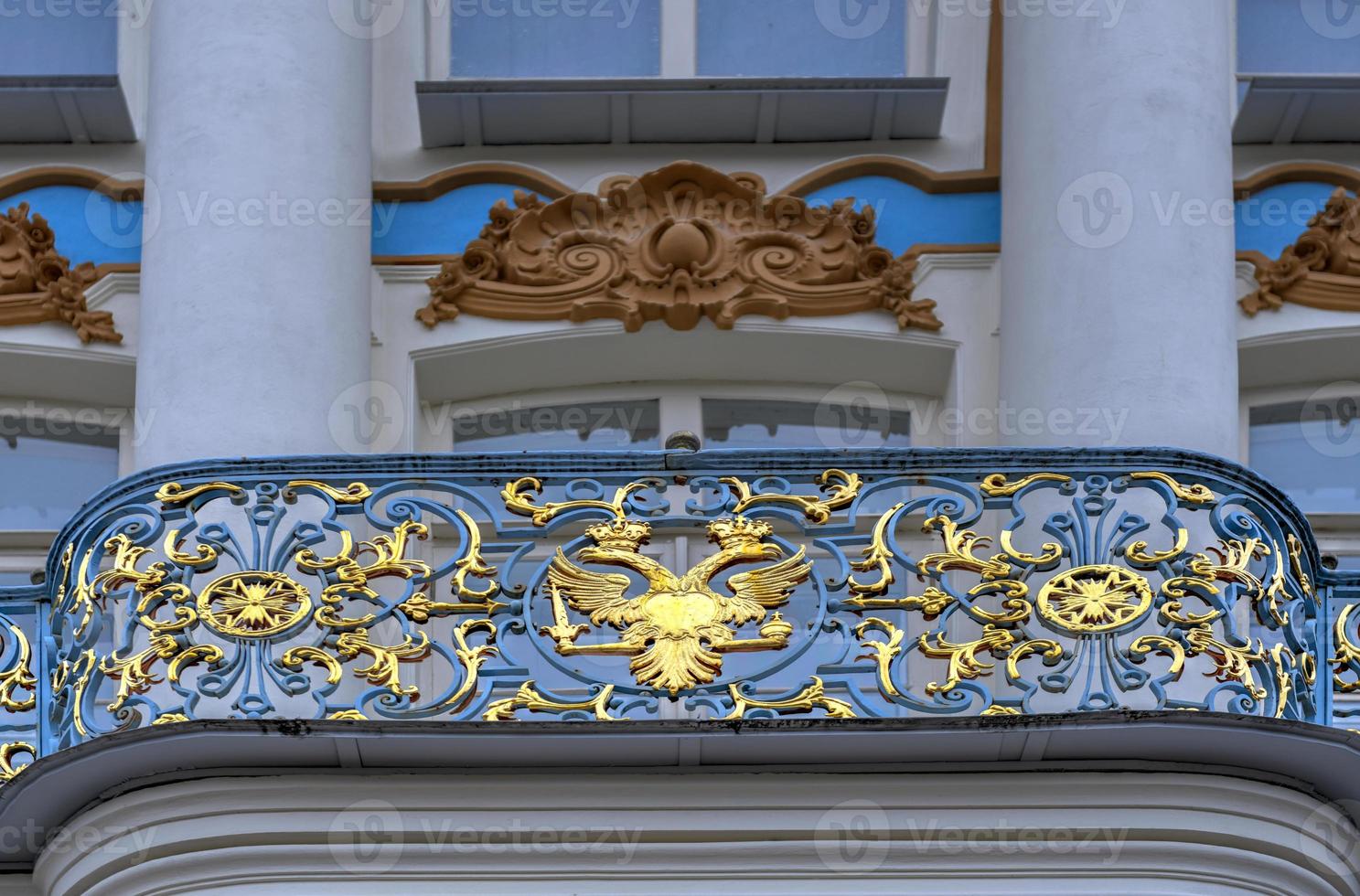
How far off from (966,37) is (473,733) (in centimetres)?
477

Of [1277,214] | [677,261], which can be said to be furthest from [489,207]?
[1277,214]

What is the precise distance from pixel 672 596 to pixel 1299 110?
4088 mm

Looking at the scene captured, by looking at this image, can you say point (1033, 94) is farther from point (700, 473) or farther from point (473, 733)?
point (473, 733)

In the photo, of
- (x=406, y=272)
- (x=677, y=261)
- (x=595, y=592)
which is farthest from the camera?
(x=406, y=272)

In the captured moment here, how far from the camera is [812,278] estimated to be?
42.7ft

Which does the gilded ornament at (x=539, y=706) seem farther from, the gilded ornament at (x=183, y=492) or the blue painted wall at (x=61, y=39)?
the blue painted wall at (x=61, y=39)

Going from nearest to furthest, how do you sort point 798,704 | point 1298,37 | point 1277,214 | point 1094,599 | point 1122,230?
→ point 798,704 → point 1094,599 → point 1122,230 → point 1277,214 → point 1298,37

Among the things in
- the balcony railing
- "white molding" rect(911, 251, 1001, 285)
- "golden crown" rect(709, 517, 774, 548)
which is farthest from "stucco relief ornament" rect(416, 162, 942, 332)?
"golden crown" rect(709, 517, 774, 548)

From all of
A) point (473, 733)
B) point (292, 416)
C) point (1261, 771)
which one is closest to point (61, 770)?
point (473, 733)

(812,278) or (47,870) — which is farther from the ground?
(812,278)

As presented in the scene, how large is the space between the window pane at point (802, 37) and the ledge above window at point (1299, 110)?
144cm

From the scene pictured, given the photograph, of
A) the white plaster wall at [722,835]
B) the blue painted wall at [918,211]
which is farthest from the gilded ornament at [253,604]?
the blue painted wall at [918,211]

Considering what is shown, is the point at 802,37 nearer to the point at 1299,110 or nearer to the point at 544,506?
the point at 1299,110

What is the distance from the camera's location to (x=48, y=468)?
43.0 ft
